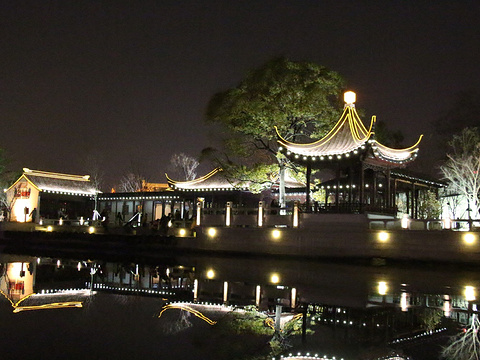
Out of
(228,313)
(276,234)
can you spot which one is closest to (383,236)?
(276,234)

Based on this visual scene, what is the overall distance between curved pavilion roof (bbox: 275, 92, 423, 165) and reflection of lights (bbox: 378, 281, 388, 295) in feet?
30.5

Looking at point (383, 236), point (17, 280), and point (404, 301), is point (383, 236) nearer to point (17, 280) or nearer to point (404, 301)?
point (404, 301)

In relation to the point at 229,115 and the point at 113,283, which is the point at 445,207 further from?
the point at 113,283

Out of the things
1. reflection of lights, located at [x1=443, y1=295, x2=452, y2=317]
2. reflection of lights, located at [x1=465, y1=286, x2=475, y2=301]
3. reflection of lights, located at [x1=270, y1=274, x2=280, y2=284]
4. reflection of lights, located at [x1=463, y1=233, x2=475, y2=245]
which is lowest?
reflection of lights, located at [x1=443, y1=295, x2=452, y2=317]

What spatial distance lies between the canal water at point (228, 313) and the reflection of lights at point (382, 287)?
6 cm

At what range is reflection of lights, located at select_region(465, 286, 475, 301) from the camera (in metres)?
12.6

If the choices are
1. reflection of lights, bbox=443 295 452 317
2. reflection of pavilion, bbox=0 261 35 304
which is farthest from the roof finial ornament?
reflection of pavilion, bbox=0 261 35 304

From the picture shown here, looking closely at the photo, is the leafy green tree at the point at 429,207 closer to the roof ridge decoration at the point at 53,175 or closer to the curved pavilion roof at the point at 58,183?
the curved pavilion roof at the point at 58,183

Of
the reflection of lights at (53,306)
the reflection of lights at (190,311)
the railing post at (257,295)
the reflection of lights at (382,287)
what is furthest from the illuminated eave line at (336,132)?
the reflection of lights at (53,306)

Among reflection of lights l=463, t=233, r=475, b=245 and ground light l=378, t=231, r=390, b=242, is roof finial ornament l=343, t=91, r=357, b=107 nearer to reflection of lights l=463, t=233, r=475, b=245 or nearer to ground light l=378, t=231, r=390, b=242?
ground light l=378, t=231, r=390, b=242

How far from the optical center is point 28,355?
6.66 meters

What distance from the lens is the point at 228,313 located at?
404 inches

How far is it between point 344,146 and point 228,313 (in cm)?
1588

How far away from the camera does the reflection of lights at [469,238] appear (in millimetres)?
20453
